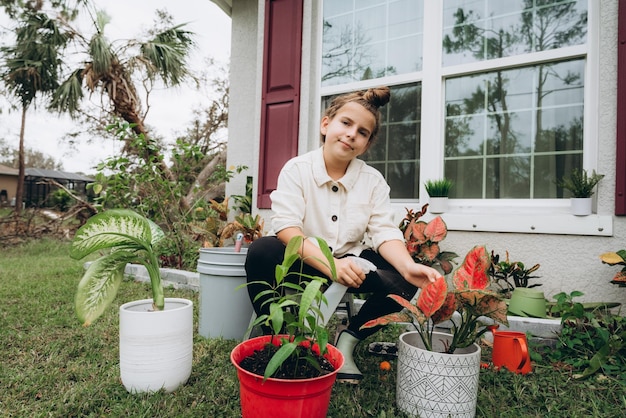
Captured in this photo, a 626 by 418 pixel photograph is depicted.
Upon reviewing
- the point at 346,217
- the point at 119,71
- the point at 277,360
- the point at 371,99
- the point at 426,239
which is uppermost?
the point at 119,71

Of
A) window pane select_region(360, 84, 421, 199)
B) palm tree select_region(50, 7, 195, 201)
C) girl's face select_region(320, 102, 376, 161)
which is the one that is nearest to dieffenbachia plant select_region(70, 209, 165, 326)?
girl's face select_region(320, 102, 376, 161)

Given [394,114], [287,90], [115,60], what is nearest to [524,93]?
[394,114]

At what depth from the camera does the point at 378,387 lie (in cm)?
129

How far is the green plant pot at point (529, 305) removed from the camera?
6.03 feet

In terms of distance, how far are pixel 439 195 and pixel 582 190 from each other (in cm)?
78

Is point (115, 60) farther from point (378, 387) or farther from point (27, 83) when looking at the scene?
point (378, 387)

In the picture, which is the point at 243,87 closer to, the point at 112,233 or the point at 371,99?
the point at 371,99

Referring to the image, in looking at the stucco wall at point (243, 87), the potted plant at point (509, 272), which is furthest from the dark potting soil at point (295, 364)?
the stucco wall at point (243, 87)

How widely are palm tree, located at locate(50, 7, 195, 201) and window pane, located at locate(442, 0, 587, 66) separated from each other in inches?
177

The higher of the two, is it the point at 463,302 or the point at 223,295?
the point at 463,302

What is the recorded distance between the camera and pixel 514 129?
2488 millimetres

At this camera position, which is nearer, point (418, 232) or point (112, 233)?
point (112, 233)

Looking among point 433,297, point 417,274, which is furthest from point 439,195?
point 433,297

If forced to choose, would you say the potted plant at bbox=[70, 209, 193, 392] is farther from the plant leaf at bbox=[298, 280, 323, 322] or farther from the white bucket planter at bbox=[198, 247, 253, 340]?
the plant leaf at bbox=[298, 280, 323, 322]
